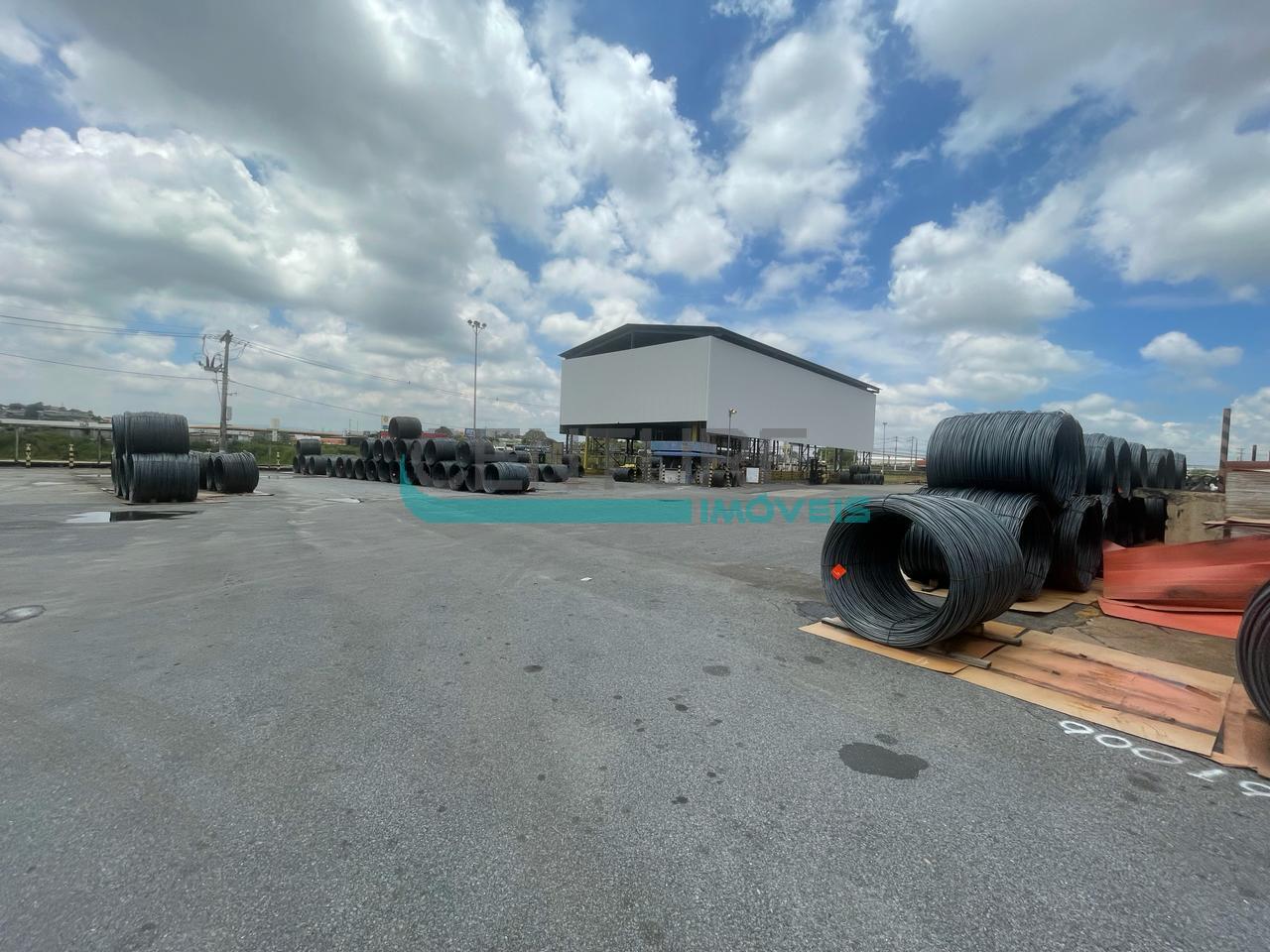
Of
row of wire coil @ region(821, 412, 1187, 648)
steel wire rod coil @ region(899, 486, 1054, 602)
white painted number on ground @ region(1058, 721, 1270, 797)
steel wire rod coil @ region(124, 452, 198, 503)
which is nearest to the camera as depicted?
white painted number on ground @ region(1058, 721, 1270, 797)

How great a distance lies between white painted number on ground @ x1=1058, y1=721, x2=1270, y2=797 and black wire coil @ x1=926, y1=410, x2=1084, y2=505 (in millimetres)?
3606

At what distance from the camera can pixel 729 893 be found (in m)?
1.98

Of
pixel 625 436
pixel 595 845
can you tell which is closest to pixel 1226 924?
pixel 595 845

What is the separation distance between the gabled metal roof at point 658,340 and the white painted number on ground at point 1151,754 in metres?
40.7

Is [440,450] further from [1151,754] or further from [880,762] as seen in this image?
[1151,754]

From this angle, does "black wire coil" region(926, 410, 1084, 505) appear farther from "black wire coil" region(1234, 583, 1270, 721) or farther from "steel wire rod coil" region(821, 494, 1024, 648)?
"black wire coil" region(1234, 583, 1270, 721)

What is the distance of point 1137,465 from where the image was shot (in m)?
9.47

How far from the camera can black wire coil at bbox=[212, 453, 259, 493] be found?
18.3m

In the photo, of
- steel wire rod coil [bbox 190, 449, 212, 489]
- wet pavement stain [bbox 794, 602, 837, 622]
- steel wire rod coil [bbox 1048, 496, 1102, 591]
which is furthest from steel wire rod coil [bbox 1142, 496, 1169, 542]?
steel wire rod coil [bbox 190, 449, 212, 489]

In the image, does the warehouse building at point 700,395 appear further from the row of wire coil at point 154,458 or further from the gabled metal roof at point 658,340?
→ the row of wire coil at point 154,458

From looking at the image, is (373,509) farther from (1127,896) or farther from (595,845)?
(1127,896)

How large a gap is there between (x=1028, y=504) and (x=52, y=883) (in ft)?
24.7

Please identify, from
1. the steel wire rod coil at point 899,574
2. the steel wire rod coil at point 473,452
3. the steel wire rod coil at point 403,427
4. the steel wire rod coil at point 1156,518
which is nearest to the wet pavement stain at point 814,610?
the steel wire rod coil at point 899,574

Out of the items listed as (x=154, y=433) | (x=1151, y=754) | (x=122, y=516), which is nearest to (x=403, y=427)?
(x=154, y=433)
